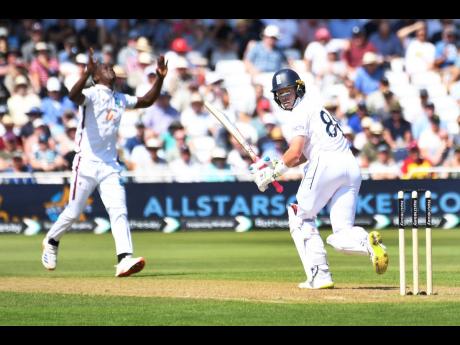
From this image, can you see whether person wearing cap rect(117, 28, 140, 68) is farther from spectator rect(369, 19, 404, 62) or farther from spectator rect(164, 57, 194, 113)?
spectator rect(369, 19, 404, 62)

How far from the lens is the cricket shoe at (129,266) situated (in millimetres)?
11578

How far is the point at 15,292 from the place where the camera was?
10.8 m

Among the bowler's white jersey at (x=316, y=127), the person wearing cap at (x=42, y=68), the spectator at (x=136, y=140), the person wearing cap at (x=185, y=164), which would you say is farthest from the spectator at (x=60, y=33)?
the bowler's white jersey at (x=316, y=127)

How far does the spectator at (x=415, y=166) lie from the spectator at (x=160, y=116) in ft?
14.1

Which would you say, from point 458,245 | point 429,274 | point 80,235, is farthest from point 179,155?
point 429,274

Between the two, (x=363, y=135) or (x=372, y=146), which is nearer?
(x=372, y=146)

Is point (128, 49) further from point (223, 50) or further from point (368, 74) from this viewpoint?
point (368, 74)

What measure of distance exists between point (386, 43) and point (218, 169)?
15.7 feet

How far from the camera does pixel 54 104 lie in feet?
70.3

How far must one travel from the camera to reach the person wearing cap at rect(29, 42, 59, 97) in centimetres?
2197

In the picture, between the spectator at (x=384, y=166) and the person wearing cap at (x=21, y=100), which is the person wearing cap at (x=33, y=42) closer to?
the person wearing cap at (x=21, y=100)

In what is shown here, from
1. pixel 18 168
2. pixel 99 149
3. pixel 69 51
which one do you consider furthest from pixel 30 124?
pixel 99 149

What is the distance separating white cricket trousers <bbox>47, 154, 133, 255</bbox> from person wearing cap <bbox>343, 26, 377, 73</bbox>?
10.7m

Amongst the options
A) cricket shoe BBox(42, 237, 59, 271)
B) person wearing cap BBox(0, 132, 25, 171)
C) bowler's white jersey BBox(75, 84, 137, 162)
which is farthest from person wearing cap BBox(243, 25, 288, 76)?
cricket shoe BBox(42, 237, 59, 271)
